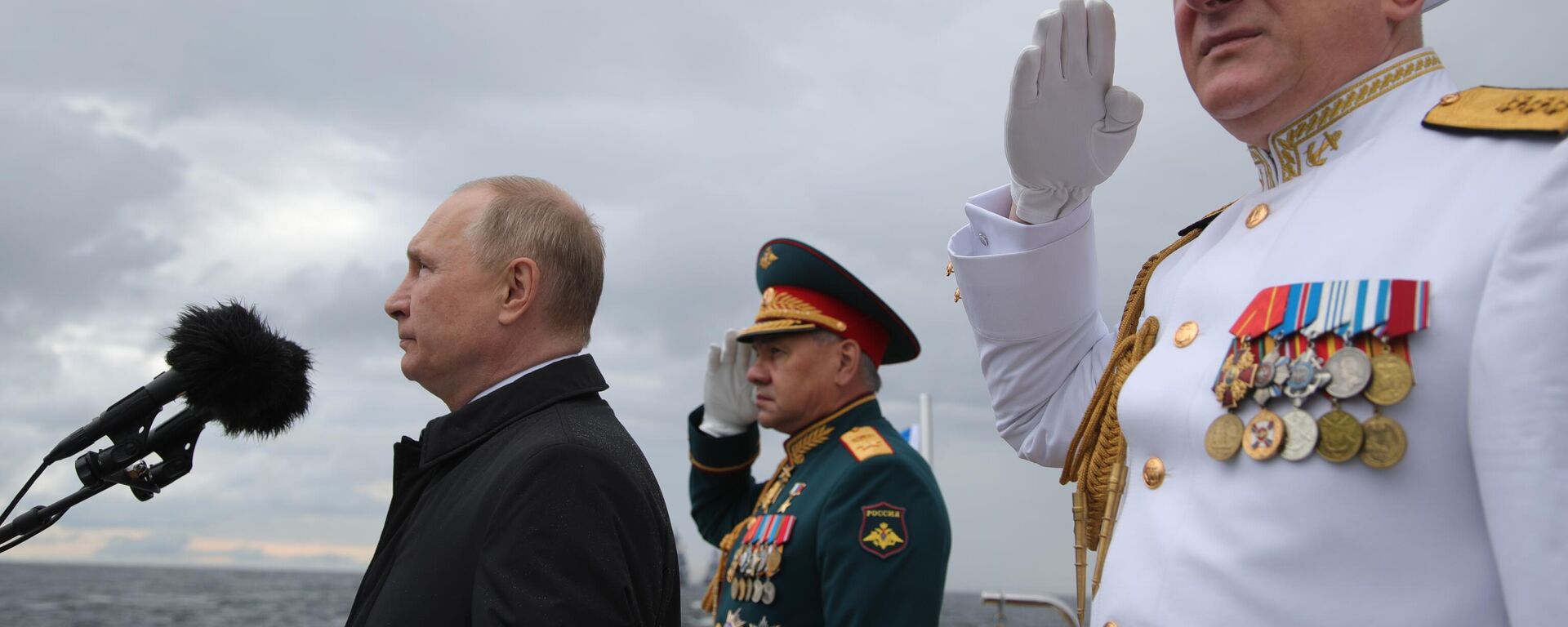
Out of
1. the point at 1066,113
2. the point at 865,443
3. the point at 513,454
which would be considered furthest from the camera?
the point at 865,443

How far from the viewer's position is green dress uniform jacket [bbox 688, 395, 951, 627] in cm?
402

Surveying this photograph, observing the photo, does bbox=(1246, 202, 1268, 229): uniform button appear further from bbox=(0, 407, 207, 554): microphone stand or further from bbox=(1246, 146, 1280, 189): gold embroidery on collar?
bbox=(0, 407, 207, 554): microphone stand

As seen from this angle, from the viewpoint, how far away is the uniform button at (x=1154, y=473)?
168cm

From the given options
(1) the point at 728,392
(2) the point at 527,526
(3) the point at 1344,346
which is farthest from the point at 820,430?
(3) the point at 1344,346

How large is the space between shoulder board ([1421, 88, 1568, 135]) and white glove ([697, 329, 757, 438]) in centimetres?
447

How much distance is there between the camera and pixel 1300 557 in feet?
4.68

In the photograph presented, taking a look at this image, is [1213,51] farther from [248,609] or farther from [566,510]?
[248,609]

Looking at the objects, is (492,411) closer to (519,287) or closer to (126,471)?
(519,287)

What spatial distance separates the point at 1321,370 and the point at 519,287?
190cm

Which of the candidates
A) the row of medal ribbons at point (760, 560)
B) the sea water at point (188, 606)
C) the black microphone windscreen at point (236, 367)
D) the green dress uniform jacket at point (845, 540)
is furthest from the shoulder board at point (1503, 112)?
the sea water at point (188, 606)

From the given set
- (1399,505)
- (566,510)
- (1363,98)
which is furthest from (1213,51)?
(566,510)

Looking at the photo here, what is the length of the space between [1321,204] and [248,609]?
78276mm

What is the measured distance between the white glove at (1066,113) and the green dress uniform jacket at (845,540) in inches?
84.1

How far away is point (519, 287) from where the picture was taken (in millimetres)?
2871
